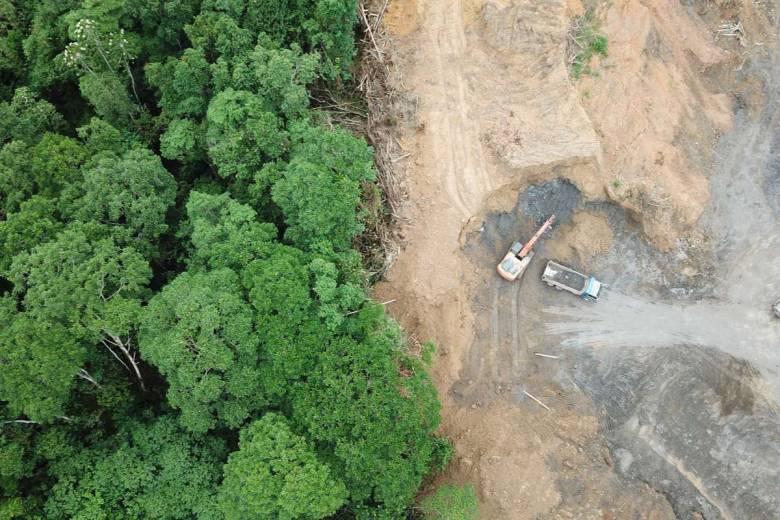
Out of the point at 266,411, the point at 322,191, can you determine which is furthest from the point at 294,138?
the point at 266,411

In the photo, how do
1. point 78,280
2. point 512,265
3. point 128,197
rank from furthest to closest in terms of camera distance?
1. point 512,265
2. point 128,197
3. point 78,280

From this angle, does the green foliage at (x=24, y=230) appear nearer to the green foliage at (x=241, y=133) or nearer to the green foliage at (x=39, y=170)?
the green foliage at (x=39, y=170)

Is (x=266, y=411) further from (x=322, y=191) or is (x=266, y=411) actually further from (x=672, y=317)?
(x=672, y=317)

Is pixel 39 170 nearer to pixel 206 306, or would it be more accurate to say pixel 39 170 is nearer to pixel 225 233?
pixel 225 233

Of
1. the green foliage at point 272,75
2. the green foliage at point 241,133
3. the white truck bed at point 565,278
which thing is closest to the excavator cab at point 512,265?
the white truck bed at point 565,278

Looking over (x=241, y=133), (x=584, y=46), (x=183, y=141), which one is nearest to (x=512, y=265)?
(x=584, y=46)

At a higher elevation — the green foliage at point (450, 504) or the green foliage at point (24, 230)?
the green foliage at point (24, 230)
